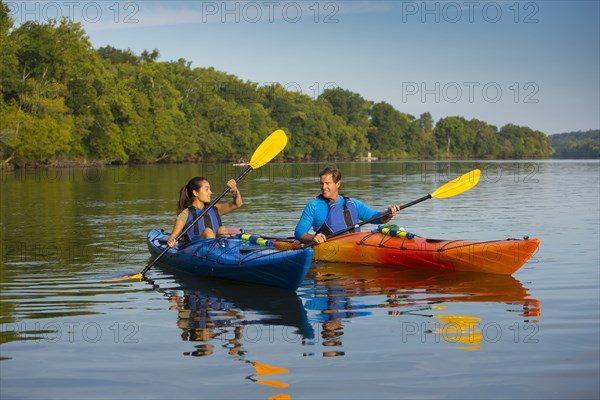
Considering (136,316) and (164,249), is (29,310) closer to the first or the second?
(136,316)

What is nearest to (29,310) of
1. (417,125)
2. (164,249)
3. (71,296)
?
(71,296)

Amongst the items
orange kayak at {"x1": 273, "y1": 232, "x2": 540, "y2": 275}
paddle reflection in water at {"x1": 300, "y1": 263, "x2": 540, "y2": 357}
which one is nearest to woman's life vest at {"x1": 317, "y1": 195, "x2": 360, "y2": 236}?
orange kayak at {"x1": 273, "y1": 232, "x2": 540, "y2": 275}

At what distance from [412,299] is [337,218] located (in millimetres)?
2312

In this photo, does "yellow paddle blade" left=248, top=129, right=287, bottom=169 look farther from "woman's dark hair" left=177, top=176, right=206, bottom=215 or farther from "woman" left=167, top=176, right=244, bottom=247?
"woman's dark hair" left=177, top=176, right=206, bottom=215

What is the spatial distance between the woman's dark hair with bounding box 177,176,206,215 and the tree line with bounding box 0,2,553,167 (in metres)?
38.1

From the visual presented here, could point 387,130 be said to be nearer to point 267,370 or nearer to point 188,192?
point 188,192

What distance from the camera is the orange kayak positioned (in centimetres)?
903

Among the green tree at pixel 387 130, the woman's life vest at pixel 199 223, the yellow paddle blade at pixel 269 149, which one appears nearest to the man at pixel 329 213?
the woman's life vest at pixel 199 223

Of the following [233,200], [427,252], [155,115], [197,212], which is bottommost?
[427,252]

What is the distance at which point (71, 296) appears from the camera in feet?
26.6

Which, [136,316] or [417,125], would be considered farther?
[417,125]

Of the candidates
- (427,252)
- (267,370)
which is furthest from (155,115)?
(267,370)

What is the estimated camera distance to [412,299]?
7773 millimetres

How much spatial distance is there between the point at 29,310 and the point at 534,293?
5.00 metres
